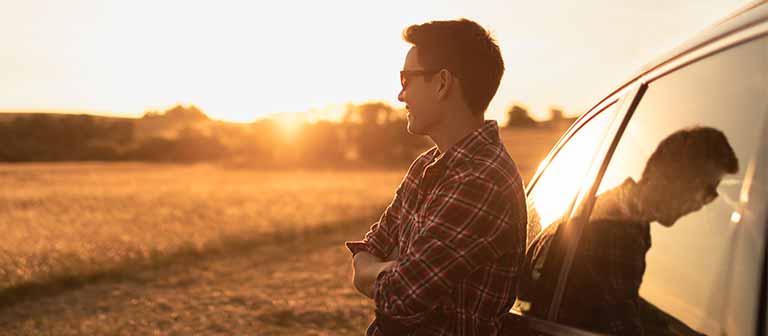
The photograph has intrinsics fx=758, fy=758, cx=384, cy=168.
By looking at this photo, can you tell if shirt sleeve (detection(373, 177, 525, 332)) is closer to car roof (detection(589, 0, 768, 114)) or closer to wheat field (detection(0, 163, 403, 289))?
car roof (detection(589, 0, 768, 114))

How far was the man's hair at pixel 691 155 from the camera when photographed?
1.52 meters

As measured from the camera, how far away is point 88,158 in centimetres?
5928

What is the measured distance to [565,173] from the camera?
2.68m

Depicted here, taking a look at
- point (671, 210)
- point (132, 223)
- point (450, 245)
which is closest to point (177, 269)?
point (132, 223)

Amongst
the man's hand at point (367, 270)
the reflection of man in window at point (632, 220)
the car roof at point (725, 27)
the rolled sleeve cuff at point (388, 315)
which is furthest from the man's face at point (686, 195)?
the man's hand at point (367, 270)

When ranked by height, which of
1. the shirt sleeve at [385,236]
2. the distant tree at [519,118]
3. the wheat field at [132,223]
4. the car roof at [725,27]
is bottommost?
the wheat field at [132,223]

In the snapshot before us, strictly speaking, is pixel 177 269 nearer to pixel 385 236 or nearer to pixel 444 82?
pixel 385 236

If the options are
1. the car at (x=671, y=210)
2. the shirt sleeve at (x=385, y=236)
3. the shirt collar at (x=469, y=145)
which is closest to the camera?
the car at (x=671, y=210)

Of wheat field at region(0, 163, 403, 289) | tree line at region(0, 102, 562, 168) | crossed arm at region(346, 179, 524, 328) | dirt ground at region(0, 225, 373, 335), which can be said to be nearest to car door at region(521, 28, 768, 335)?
crossed arm at region(346, 179, 524, 328)

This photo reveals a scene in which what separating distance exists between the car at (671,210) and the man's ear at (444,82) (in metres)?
0.50

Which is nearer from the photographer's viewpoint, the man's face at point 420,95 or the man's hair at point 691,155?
the man's hair at point 691,155

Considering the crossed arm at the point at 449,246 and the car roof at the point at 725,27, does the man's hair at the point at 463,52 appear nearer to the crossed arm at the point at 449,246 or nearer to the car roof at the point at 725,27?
the crossed arm at the point at 449,246

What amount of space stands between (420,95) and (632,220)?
0.79m

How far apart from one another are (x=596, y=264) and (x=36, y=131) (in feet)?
181
